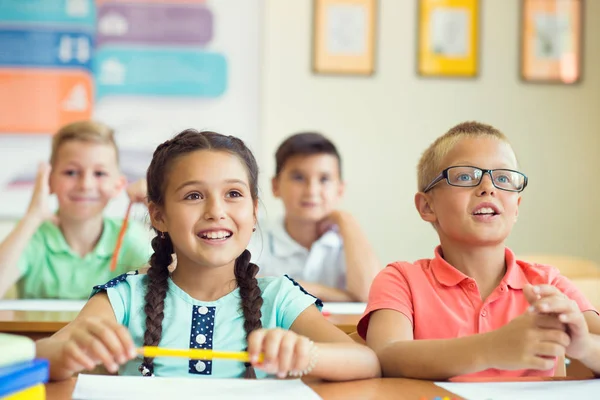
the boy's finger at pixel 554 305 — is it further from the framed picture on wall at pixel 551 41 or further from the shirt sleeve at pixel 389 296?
the framed picture on wall at pixel 551 41

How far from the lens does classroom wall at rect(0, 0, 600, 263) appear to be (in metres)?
3.67

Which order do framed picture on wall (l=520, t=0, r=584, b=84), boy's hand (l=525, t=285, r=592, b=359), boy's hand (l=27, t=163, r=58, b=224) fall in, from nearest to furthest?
boy's hand (l=525, t=285, r=592, b=359)
boy's hand (l=27, t=163, r=58, b=224)
framed picture on wall (l=520, t=0, r=584, b=84)

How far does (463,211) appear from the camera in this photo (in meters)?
1.45

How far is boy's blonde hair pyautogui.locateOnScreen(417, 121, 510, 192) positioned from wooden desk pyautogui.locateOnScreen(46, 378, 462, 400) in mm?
530

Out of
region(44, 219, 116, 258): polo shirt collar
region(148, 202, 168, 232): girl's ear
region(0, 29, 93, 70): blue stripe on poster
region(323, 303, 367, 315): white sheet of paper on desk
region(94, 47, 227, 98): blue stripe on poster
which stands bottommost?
region(323, 303, 367, 315): white sheet of paper on desk

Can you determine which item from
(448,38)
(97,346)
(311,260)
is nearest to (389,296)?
(97,346)

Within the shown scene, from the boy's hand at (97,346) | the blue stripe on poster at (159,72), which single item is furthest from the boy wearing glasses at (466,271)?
the blue stripe on poster at (159,72)

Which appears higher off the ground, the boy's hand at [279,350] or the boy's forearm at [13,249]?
the boy's hand at [279,350]

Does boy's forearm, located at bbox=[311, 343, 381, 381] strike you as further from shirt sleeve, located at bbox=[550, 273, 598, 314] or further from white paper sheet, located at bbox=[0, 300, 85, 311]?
white paper sheet, located at bbox=[0, 300, 85, 311]

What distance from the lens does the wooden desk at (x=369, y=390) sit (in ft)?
3.43

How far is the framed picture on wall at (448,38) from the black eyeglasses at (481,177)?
2328 millimetres

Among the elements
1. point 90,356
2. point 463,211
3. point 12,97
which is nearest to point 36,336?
point 90,356

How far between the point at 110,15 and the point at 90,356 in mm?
2867

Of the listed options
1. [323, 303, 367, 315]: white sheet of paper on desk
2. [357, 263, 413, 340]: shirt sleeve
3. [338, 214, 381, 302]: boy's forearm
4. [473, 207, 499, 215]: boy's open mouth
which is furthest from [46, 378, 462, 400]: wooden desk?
[338, 214, 381, 302]: boy's forearm
